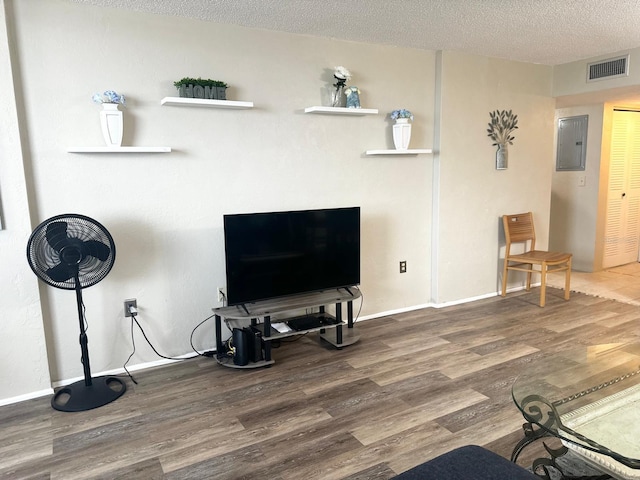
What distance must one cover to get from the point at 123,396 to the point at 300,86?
2.43 meters

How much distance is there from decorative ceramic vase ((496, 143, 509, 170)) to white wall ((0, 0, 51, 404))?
3.94 metres

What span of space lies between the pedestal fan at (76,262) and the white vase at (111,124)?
530mm

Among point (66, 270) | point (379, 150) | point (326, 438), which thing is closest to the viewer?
point (326, 438)

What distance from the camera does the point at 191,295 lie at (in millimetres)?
3293

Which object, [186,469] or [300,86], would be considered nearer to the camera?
[186,469]

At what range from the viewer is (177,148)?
10.3 feet

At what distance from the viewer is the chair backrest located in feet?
15.2

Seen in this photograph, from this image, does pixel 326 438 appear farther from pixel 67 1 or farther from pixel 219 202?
pixel 67 1

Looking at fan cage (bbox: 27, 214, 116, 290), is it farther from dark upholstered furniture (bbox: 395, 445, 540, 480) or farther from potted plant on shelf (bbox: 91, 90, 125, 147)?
dark upholstered furniture (bbox: 395, 445, 540, 480)

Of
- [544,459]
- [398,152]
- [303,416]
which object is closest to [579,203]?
[398,152]

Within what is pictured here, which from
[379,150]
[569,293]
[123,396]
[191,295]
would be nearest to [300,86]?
[379,150]

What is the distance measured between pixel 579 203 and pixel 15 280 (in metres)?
5.88

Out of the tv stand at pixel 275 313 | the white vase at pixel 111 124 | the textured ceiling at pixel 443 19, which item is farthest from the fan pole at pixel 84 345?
the textured ceiling at pixel 443 19

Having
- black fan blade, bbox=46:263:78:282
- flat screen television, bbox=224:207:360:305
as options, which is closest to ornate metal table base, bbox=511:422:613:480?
flat screen television, bbox=224:207:360:305
